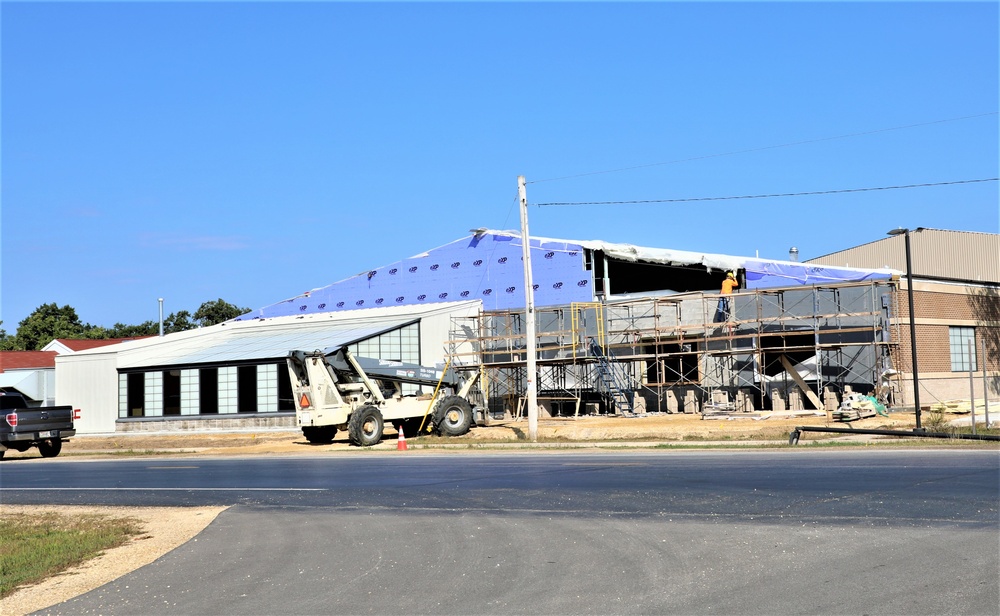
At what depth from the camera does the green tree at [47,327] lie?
86625 millimetres

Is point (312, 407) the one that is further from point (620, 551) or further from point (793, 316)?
point (620, 551)

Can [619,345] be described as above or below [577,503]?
above

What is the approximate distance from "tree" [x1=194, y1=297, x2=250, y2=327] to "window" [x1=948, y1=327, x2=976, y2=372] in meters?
72.1

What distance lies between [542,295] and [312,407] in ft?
55.6

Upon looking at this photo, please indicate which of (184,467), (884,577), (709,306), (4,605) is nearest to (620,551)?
(884,577)

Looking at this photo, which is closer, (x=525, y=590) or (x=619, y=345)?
(x=525, y=590)

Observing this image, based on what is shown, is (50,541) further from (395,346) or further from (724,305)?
(724,305)

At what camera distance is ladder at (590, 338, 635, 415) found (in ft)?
137

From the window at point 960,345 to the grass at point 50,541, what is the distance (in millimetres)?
32254

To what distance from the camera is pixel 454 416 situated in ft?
112

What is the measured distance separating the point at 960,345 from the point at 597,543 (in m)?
32.6

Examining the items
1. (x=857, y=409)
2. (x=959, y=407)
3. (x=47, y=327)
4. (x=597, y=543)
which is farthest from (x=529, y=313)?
(x=47, y=327)

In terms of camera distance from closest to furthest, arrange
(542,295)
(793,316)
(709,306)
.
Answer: (793,316) → (709,306) → (542,295)

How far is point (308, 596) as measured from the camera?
905 cm
